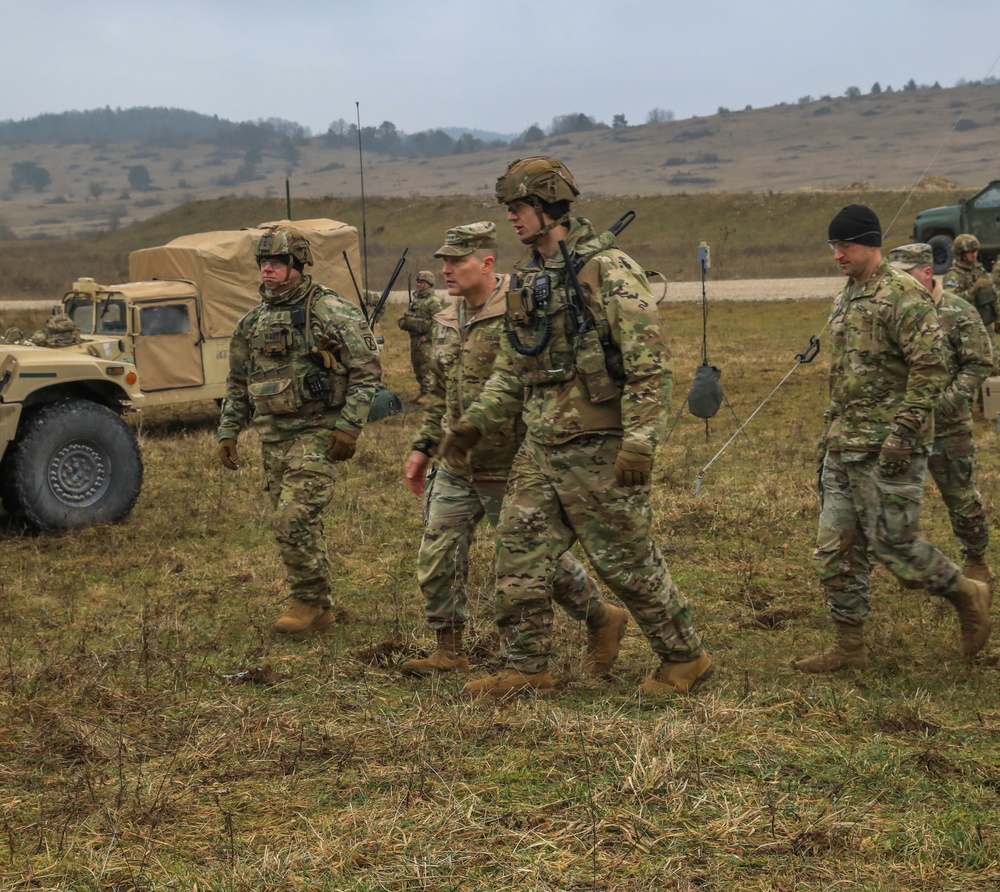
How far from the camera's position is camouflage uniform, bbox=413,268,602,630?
5.26m

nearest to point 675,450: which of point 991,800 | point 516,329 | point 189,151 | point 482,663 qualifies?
point 482,663

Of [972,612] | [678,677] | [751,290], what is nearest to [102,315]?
[678,677]

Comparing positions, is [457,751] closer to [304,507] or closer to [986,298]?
[304,507]

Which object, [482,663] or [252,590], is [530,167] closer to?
[482,663]

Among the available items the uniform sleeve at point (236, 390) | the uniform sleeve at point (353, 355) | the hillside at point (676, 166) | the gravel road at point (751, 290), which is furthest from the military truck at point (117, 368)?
the hillside at point (676, 166)

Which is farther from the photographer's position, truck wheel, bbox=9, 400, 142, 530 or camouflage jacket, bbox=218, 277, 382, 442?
truck wheel, bbox=9, 400, 142, 530

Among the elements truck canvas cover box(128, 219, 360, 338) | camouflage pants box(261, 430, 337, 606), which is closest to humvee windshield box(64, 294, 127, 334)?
truck canvas cover box(128, 219, 360, 338)

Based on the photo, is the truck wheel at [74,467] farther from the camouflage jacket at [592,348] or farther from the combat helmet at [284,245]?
the camouflage jacket at [592,348]

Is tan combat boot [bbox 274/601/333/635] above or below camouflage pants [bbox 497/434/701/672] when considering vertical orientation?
below

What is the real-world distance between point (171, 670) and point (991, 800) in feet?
10.8

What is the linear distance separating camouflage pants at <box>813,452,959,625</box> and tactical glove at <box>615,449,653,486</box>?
1425mm

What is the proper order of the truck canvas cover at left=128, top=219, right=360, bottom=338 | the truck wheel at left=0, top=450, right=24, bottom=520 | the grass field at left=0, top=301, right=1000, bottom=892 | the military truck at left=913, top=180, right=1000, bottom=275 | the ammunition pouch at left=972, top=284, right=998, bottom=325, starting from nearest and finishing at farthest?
1. the grass field at left=0, top=301, right=1000, bottom=892
2. the truck wheel at left=0, top=450, right=24, bottom=520
3. the ammunition pouch at left=972, top=284, right=998, bottom=325
4. the truck canvas cover at left=128, top=219, right=360, bottom=338
5. the military truck at left=913, top=180, right=1000, bottom=275

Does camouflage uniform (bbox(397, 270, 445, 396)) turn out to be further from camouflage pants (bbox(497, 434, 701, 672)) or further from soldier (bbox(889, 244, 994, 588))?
camouflage pants (bbox(497, 434, 701, 672))

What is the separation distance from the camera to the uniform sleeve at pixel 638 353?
175 inches
